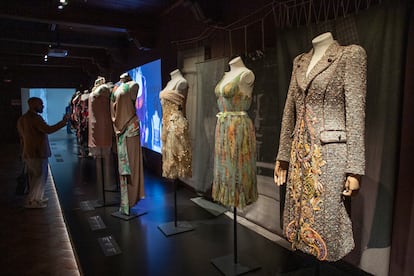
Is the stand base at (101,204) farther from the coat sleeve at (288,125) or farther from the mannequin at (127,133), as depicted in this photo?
the coat sleeve at (288,125)

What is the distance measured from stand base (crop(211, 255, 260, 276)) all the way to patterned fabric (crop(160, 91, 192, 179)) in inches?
30.9

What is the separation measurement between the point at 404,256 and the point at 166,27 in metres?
4.33

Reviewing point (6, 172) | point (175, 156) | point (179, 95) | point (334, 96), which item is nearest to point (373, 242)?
point (334, 96)

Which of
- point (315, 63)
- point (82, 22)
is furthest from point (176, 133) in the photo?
point (82, 22)

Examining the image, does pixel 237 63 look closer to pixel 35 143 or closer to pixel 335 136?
pixel 335 136

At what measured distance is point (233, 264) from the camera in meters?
2.32

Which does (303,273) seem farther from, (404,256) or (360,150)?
(360,150)

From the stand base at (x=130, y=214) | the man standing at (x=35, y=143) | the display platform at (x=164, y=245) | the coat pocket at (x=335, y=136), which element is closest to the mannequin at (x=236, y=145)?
the display platform at (x=164, y=245)

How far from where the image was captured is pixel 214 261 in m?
2.37

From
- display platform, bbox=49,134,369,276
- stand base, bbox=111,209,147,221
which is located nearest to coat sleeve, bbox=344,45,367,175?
display platform, bbox=49,134,369,276

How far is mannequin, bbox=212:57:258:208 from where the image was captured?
6.90 feet

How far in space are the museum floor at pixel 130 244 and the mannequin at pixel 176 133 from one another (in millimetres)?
639

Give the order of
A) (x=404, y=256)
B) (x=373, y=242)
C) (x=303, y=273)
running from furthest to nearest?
(x=303, y=273) < (x=373, y=242) < (x=404, y=256)

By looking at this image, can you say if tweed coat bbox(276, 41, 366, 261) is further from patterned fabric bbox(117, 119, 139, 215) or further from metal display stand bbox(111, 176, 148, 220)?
metal display stand bbox(111, 176, 148, 220)
